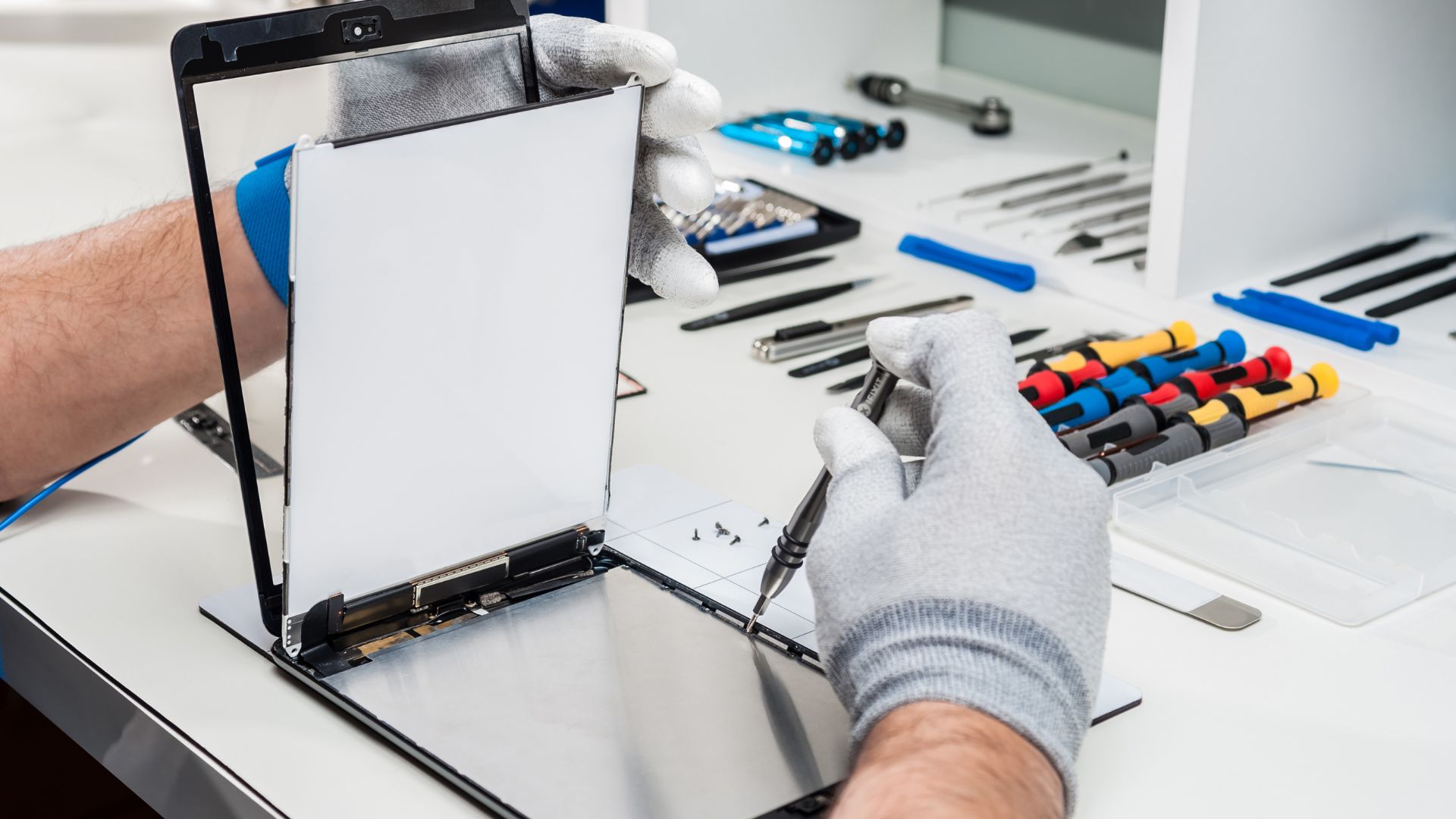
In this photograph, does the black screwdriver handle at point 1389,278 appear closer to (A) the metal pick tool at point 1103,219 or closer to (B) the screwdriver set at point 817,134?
(A) the metal pick tool at point 1103,219

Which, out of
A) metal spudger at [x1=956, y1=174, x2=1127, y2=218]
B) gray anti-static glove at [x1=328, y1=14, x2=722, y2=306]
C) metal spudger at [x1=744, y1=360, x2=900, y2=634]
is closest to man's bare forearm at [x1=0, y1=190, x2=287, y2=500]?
gray anti-static glove at [x1=328, y1=14, x2=722, y2=306]

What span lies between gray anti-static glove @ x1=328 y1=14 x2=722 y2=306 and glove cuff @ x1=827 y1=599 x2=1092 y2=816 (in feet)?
0.87

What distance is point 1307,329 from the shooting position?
1066 mm

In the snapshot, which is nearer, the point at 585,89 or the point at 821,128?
the point at 585,89

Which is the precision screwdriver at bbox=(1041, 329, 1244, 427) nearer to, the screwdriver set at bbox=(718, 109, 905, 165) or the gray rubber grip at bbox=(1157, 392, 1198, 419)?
the gray rubber grip at bbox=(1157, 392, 1198, 419)

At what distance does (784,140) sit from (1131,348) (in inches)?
22.7

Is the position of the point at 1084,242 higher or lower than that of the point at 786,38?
lower

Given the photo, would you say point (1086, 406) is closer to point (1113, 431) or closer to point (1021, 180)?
point (1113, 431)

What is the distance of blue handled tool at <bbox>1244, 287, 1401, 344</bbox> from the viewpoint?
40.8 inches

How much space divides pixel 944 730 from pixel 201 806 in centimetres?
34

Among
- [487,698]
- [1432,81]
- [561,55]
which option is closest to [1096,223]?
[1432,81]

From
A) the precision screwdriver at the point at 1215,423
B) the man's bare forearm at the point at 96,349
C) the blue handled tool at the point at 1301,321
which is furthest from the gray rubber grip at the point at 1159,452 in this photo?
the man's bare forearm at the point at 96,349

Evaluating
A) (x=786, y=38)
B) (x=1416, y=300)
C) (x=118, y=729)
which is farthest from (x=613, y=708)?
(x=786, y=38)

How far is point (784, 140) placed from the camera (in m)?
1.48
